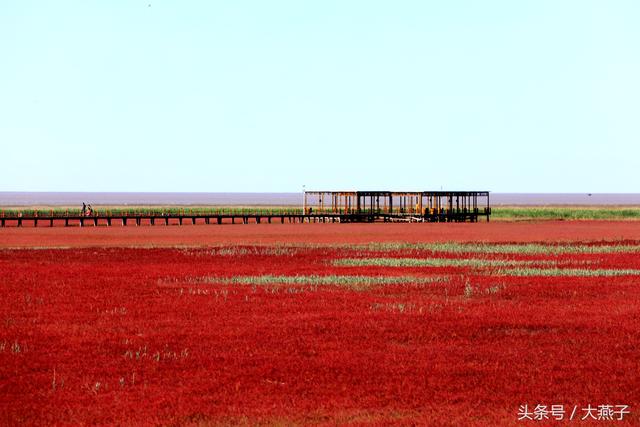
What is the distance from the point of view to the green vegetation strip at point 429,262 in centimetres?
3765

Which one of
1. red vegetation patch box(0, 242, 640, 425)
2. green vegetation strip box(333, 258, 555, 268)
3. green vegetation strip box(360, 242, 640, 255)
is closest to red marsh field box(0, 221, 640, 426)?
red vegetation patch box(0, 242, 640, 425)

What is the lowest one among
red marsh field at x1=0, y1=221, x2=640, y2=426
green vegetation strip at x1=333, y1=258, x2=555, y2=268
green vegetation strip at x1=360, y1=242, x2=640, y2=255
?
green vegetation strip at x1=360, y1=242, x2=640, y2=255

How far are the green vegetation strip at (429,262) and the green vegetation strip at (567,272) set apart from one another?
9.13ft

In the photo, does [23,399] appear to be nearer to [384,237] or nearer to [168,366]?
[168,366]

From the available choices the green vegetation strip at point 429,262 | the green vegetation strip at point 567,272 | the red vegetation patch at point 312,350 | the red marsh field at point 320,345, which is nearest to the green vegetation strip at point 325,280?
the red marsh field at point 320,345

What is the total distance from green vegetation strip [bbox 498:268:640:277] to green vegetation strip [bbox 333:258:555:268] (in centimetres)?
278

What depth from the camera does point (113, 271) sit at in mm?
35062

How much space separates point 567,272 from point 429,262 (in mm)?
6939

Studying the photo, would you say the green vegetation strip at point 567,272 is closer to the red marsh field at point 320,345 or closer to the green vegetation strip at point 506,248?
the red marsh field at point 320,345

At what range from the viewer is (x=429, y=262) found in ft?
128

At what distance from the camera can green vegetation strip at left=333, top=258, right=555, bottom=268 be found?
124ft

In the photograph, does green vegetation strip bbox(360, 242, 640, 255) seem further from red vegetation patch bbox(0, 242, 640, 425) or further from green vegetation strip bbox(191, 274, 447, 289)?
red vegetation patch bbox(0, 242, 640, 425)

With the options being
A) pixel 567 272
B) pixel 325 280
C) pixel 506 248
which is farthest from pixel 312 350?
pixel 506 248

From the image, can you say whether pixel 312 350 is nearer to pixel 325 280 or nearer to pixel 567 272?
pixel 325 280
